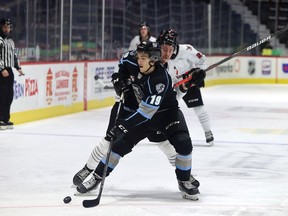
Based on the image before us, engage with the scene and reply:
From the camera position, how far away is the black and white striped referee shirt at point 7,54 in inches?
343

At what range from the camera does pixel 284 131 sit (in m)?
9.18

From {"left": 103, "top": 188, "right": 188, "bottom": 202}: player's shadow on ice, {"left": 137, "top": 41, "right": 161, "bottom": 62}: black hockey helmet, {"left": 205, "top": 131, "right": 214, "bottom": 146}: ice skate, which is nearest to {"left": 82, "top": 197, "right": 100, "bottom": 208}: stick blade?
Answer: {"left": 103, "top": 188, "right": 188, "bottom": 202}: player's shadow on ice

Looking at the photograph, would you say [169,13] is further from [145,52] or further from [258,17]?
[145,52]

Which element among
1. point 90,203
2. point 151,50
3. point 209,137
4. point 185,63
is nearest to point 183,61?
point 185,63

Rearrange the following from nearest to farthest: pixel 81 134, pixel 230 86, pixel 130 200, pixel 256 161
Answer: pixel 130 200 < pixel 256 161 < pixel 81 134 < pixel 230 86

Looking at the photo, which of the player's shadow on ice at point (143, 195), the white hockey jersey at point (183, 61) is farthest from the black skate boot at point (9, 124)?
the player's shadow on ice at point (143, 195)

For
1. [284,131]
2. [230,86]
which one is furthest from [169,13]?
[284,131]

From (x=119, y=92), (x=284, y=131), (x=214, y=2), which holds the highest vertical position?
(x=214, y=2)

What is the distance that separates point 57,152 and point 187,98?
148cm

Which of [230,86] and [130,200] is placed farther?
[230,86]

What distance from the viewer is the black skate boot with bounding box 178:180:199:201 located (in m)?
4.77

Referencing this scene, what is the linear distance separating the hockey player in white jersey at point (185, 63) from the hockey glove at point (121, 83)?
0.53 metres

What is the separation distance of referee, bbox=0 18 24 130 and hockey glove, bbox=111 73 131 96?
412 centimetres

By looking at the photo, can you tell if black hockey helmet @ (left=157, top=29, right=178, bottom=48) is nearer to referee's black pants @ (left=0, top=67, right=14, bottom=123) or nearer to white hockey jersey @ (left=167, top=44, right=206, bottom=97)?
white hockey jersey @ (left=167, top=44, right=206, bottom=97)
